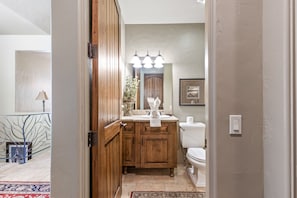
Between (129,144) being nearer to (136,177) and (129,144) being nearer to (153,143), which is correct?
(153,143)

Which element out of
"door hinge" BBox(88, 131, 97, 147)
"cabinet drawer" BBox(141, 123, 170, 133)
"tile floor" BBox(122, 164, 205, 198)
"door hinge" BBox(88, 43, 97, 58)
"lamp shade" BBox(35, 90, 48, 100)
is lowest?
"tile floor" BBox(122, 164, 205, 198)

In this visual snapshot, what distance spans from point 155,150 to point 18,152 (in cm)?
275

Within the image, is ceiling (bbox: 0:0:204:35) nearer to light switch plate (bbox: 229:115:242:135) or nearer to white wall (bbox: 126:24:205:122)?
white wall (bbox: 126:24:205:122)

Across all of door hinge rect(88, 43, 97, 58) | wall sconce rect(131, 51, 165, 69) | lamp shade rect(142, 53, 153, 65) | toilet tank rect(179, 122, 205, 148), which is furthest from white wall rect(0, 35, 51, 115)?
door hinge rect(88, 43, 97, 58)

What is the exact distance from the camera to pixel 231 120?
1190 millimetres

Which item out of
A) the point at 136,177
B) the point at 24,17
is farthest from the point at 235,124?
the point at 24,17

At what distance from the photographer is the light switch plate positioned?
1186 millimetres

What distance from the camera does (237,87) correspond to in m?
1.20

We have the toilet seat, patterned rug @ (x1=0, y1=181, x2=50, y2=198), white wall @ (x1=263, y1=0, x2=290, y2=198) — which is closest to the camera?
white wall @ (x1=263, y1=0, x2=290, y2=198)

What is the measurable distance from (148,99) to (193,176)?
4.71ft

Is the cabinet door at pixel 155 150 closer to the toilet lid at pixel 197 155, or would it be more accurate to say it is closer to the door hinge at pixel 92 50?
the toilet lid at pixel 197 155

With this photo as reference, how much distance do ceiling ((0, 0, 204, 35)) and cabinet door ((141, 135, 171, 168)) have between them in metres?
1.91

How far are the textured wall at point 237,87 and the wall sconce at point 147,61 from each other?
2678 mm

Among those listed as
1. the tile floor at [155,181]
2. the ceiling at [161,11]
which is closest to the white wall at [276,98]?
the tile floor at [155,181]
